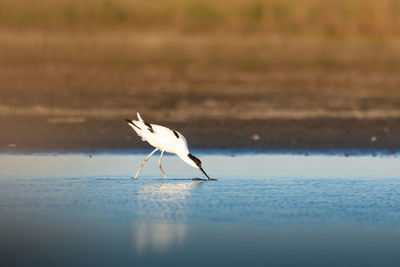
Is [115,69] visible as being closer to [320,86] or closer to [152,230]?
[320,86]

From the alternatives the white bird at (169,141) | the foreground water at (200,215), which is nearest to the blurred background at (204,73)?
the foreground water at (200,215)

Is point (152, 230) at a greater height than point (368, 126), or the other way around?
point (368, 126)

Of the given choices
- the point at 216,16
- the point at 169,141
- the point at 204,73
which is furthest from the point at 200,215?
the point at 216,16

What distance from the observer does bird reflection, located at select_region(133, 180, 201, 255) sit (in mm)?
7839

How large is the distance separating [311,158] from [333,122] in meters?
5.82

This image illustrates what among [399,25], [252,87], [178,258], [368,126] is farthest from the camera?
[399,25]

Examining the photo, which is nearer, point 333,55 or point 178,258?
point 178,258

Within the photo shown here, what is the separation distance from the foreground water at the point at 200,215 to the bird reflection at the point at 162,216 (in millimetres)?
14

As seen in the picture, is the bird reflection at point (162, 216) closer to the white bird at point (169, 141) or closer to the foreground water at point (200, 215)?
the foreground water at point (200, 215)

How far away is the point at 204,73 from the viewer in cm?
3681

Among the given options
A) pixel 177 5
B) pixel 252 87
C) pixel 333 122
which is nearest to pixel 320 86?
pixel 252 87

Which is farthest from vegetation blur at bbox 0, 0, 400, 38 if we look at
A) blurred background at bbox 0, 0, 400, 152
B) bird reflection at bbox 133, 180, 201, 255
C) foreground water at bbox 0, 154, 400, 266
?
bird reflection at bbox 133, 180, 201, 255

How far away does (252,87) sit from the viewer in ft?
109

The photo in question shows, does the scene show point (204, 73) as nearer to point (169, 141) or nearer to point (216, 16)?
point (216, 16)
